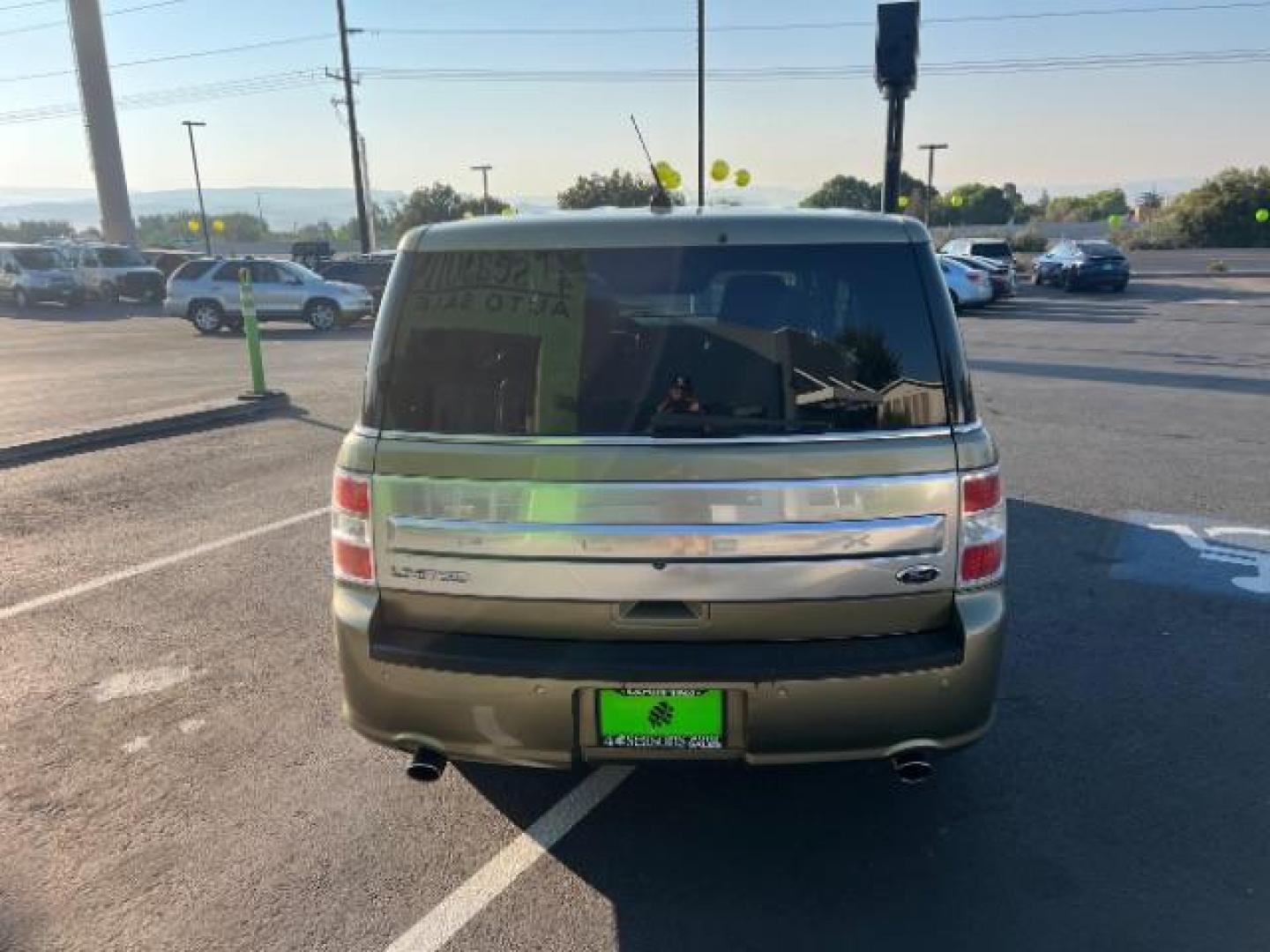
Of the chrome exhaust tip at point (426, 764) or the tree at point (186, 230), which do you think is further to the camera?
the tree at point (186, 230)

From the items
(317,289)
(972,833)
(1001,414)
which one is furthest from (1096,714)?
(317,289)

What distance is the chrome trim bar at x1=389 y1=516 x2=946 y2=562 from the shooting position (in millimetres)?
2441

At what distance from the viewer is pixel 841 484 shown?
242 cm

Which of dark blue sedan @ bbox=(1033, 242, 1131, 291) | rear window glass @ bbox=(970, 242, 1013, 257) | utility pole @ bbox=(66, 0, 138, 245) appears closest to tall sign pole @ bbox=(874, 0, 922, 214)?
rear window glass @ bbox=(970, 242, 1013, 257)

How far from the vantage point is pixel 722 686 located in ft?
7.98

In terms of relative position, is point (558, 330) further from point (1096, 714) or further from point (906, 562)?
point (1096, 714)

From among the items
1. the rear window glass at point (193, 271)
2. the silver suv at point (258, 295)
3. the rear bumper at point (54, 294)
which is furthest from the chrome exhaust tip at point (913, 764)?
the rear bumper at point (54, 294)

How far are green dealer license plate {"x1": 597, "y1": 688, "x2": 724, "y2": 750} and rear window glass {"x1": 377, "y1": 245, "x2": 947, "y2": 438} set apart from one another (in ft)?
2.36

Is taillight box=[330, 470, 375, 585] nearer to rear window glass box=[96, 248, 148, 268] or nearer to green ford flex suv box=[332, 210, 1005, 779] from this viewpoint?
green ford flex suv box=[332, 210, 1005, 779]

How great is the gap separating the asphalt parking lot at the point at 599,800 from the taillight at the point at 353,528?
3.06 ft

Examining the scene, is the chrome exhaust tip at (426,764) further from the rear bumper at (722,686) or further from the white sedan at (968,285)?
the white sedan at (968,285)

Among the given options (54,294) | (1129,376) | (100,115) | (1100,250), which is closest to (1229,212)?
(1100,250)

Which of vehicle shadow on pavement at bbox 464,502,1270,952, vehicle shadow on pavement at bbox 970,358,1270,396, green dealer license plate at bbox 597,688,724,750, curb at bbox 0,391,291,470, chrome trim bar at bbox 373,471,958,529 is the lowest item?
vehicle shadow on pavement at bbox 970,358,1270,396

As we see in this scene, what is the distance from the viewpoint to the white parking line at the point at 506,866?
2500mm
